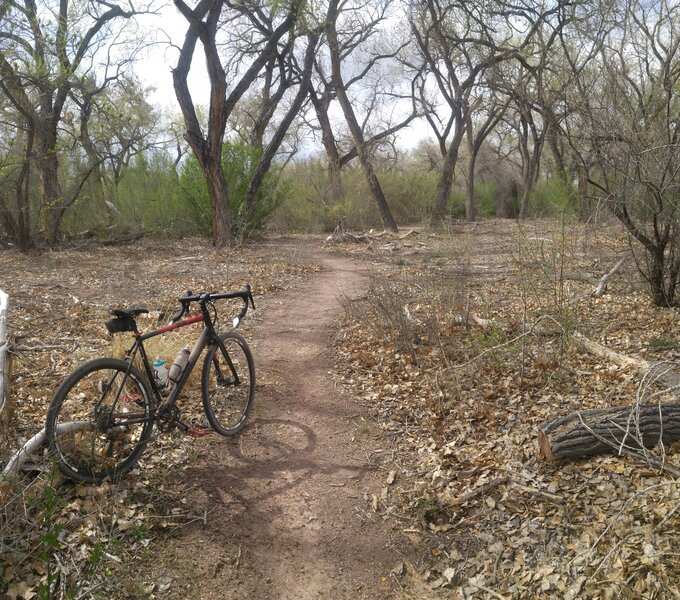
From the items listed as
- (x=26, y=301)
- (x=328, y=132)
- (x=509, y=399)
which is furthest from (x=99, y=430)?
(x=328, y=132)

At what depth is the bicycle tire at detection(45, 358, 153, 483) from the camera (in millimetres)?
3264

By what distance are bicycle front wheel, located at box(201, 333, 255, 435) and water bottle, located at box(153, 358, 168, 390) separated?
10.3 inches

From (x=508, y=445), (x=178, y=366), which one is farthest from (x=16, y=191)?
(x=508, y=445)

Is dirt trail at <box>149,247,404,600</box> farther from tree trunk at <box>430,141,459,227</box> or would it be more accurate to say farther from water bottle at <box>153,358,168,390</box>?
tree trunk at <box>430,141,459,227</box>

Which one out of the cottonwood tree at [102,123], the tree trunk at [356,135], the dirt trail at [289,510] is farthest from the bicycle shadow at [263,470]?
the tree trunk at [356,135]

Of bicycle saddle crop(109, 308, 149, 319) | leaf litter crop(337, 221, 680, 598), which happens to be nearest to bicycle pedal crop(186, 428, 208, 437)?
bicycle saddle crop(109, 308, 149, 319)

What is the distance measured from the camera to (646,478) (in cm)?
344

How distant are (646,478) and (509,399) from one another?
1542 millimetres

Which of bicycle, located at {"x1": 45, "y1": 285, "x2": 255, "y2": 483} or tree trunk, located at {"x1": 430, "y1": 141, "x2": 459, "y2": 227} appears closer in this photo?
bicycle, located at {"x1": 45, "y1": 285, "x2": 255, "y2": 483}

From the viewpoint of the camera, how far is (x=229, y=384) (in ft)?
15.0

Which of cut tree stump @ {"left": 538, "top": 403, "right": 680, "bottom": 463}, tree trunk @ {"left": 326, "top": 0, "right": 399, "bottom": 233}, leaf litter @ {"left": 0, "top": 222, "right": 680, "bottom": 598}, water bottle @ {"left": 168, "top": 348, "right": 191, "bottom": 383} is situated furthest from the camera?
tree trunk @ {"left": 326, "top": 0, "right": 399, "bottom": 233}

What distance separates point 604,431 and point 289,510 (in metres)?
2.11

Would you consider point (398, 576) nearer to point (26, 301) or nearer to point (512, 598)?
point (512, 598)

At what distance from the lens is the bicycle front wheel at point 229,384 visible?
4.22 metres
